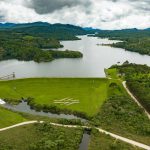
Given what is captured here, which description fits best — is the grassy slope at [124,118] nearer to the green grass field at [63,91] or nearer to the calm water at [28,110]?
the green grass field at [63,91]

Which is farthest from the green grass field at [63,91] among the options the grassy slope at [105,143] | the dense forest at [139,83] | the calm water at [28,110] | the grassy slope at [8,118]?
the grassy slope at [105,143]

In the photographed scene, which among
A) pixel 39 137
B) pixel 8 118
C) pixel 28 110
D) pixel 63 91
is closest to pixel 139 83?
pixel 63 91

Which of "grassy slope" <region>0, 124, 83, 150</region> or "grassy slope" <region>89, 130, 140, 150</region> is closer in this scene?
"grassy slope" <region>0, 124, 83, 150</region>

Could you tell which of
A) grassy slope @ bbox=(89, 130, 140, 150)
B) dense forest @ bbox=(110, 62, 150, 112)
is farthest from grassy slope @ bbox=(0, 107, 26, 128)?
dense forest @ bbox=(110, 62, 150, 112)

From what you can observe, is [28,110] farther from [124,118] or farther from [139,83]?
[139,83]

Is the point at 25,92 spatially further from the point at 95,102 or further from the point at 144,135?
the point at 144,135

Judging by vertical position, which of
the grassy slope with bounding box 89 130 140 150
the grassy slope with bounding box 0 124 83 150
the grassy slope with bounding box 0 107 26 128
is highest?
the grassy slope with bounding box 0 107 26 128

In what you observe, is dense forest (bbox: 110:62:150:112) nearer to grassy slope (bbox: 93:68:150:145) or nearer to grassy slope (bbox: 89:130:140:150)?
grassy slope (bbox: 93:68:150:145)

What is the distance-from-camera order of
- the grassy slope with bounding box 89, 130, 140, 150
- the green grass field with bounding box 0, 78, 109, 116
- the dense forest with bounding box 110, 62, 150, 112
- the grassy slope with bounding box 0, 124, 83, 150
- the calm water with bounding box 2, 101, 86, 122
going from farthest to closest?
the green grass field with bounding box 0, 78, 109, 116
the dense forest with bounding box 110, 62, 150, 112
the calm water with bounding box 2, 101, 86, 122
the grassy slope with bounding box 89, 130, 140, 150
the grassy slope with bounding box 0, 124, 83, 150

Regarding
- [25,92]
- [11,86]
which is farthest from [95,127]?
[11,86]

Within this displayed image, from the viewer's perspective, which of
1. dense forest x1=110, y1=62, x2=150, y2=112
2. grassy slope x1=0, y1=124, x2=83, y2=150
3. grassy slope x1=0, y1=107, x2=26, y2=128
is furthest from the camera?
dense forest x1=110, y1=62, x2=150, y2=112
